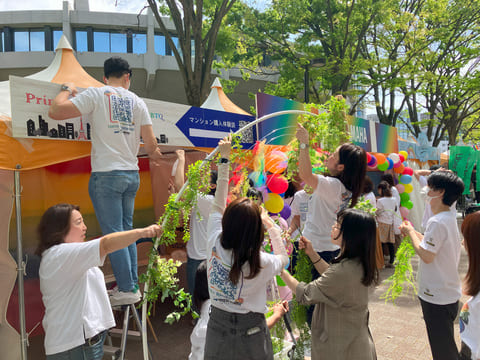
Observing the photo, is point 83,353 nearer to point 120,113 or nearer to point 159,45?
point 120,113

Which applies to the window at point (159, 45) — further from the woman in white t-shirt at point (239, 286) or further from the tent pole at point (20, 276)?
the woman in white t-shirt at point (239, 286)

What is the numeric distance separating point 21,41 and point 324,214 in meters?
26.3

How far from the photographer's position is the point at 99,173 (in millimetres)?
2818

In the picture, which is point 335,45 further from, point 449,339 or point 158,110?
point 449,339

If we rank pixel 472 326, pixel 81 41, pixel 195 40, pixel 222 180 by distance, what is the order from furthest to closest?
1. pixel 81 41
2. pixel 195 40
3. pixel 222 180
4. pixel 472 326

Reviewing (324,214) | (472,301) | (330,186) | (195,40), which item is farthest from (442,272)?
(195,40)

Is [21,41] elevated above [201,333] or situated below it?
above

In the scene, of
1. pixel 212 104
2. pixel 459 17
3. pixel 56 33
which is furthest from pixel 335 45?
pixel 56 33

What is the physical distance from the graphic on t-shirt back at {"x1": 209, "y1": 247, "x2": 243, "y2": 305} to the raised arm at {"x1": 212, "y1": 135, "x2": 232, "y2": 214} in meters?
0.34

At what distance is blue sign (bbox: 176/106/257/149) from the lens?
458cm

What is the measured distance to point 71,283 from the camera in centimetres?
217

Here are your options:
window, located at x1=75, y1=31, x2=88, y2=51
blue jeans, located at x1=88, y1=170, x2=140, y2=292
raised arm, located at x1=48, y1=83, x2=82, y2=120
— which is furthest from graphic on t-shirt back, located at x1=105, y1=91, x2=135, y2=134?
window, located at x1=75, y1=31, x2=88, y2=51

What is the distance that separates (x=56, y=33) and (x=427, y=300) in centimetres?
2633

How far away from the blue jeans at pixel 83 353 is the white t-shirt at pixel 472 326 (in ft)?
7.31
